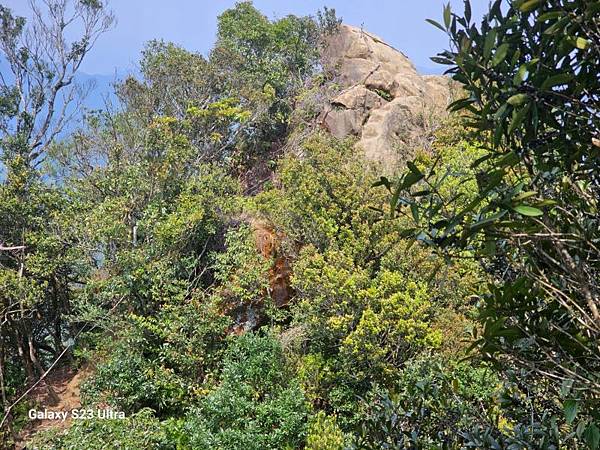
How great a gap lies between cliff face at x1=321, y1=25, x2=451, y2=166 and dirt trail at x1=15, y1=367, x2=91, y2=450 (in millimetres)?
7502

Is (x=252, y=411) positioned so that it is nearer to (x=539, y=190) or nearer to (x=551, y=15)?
(x=539, y=190)

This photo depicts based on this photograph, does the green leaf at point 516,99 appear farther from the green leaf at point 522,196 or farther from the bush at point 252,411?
the bush at point 252,411

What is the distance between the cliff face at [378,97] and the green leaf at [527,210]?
1063cm

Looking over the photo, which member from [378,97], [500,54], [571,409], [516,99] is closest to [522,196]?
[516,99]

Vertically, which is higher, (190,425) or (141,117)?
(141,117)

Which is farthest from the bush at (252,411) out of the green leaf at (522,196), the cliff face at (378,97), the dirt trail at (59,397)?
the cliff face at (378,97)

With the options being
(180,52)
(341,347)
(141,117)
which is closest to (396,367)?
(341,347)

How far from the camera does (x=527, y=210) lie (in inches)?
38.1

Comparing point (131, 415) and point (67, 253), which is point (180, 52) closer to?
point (67, 253)

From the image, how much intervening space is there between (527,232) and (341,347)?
5469 mm

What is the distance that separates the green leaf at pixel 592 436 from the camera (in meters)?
1.02

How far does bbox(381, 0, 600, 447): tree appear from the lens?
3.54 feet

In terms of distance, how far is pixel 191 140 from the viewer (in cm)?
1120

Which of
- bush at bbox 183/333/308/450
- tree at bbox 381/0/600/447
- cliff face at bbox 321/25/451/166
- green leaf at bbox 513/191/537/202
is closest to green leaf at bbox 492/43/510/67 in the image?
tree at bbox 381/0/600/447
